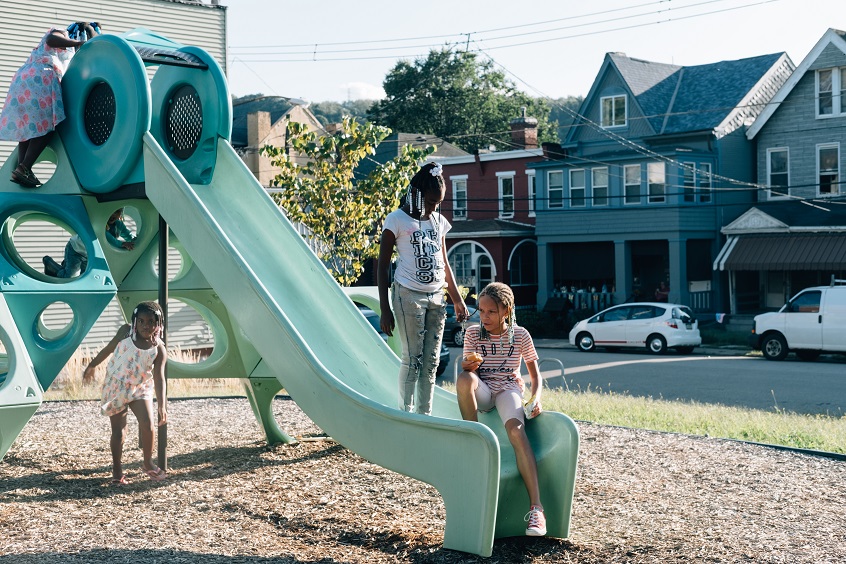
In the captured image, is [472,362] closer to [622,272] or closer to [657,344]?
[657,344]

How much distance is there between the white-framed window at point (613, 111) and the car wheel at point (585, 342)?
38.2 ft

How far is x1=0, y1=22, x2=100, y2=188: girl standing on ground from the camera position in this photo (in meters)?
8.32

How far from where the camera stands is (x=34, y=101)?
8344mm

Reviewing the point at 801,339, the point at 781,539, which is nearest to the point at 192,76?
the point at 781,539

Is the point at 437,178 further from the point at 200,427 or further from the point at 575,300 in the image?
the point at 575,300

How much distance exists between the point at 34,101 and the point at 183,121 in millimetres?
1217

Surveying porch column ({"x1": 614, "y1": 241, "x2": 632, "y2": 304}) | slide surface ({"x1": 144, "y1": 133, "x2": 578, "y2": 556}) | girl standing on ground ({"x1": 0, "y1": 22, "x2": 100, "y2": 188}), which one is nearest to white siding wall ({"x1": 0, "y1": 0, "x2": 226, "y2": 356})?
girl standing on ground ({"x1": 0, "y1": 22, "x2": 100, "y2": 188})

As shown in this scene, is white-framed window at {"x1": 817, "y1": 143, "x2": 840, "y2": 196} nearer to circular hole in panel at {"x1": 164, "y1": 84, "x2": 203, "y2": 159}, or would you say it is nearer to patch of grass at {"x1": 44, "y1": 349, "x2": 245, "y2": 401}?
patch of grass at {"x1": 44, "y1": 349, "x2": 245, "y2": 401}

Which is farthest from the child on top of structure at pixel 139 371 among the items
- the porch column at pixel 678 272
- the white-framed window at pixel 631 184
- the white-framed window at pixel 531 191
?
the white-framed window at pixel 531 191

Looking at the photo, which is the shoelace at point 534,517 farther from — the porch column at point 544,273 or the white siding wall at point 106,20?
the porch column at point 544,273

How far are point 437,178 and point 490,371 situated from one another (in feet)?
4.29

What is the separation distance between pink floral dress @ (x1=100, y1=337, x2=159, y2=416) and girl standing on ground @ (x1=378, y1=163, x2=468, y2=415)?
2112mm

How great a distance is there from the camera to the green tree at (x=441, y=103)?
226 ft

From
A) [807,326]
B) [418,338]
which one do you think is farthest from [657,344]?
[418,338]
